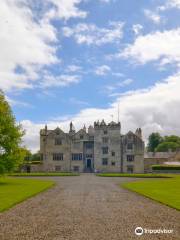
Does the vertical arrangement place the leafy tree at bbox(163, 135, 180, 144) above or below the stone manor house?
above

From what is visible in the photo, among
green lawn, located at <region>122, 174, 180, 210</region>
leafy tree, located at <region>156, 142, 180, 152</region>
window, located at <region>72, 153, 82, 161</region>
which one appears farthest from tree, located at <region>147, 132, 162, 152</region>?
green lawn, located at <region>122, 174, 180, 210</region>

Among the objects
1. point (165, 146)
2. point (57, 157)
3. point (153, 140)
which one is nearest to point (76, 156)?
point (57, 157)

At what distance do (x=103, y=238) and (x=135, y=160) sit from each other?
83267mm

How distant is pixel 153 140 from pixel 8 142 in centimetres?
12271

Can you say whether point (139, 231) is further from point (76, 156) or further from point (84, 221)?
point (76, 156)

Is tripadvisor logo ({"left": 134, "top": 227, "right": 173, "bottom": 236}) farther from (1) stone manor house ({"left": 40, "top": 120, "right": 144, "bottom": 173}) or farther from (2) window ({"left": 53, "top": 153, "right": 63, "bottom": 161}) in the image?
(2) window ({"left": 53, "top": 153, "right": 63, "bottom": 161})

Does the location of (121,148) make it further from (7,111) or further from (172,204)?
(172,204)

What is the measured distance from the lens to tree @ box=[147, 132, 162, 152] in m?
159

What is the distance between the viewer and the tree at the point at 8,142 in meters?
42.5

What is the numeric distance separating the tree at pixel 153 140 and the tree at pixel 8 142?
393ft

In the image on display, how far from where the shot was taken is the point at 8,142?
4309 cm

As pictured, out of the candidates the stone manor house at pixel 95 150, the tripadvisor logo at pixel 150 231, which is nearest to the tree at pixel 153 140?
the stone manor house at pixel 95 150

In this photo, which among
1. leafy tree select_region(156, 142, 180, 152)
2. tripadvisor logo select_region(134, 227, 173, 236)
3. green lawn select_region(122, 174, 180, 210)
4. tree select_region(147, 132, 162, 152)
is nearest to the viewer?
tripadvisor logo select_region(134, 227, 173, 236)

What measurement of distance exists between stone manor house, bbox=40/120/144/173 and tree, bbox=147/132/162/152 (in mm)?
65198
